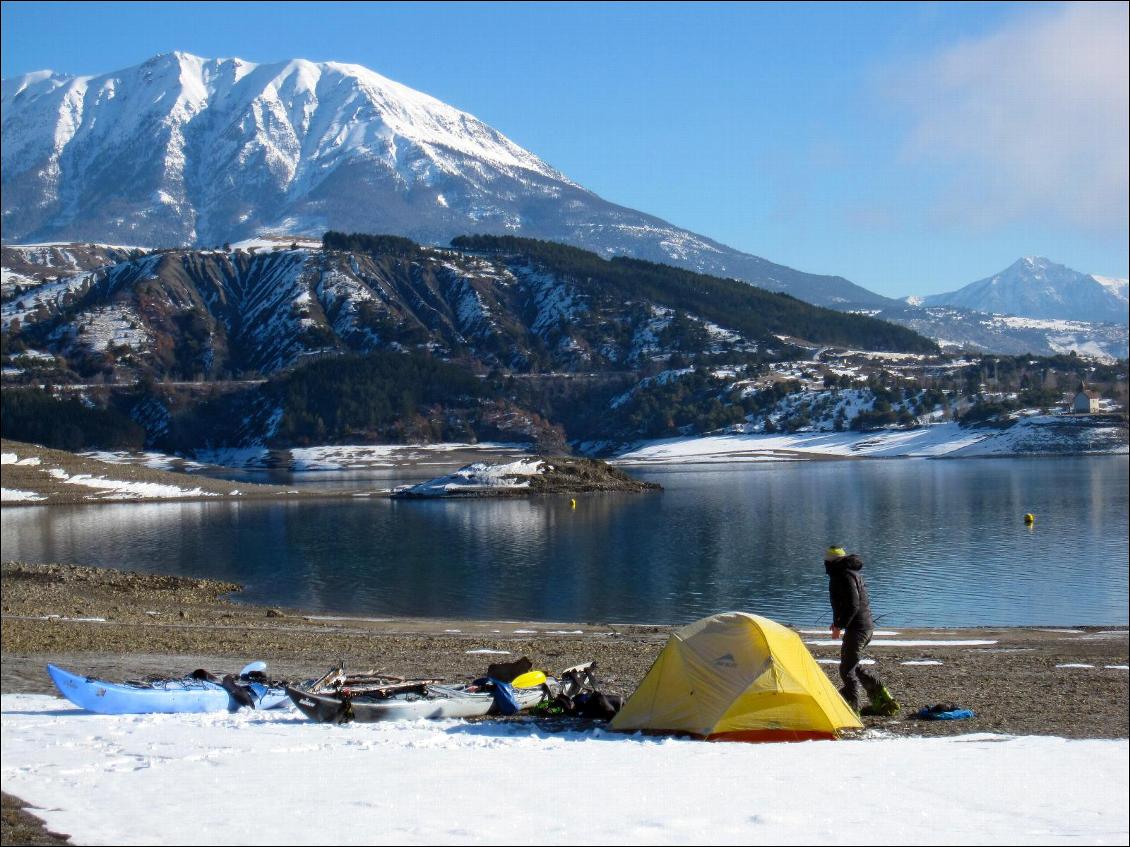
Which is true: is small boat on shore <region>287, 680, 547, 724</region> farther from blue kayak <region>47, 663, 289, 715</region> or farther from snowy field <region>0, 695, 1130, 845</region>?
blue kayak <region>47, 663, 289, 715</region>

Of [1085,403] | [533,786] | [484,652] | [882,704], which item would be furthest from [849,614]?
[1085,403]

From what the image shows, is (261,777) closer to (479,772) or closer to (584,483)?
(479,772)

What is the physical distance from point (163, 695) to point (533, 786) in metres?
7.41

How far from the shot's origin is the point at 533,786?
12836mm

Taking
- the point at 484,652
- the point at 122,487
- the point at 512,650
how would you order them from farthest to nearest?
the point at 122,487
the point at 512,650
the point at 484,652

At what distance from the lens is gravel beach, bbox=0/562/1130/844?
733 inches

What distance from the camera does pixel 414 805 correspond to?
12102mm

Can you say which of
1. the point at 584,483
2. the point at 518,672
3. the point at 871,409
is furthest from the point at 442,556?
the point at 871,409

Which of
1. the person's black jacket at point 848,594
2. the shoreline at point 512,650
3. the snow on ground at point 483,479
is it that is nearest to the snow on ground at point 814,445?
the snow on ground at point 483,479

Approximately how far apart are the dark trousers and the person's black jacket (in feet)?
0.48

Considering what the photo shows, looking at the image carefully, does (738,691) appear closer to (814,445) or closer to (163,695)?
(163,695)

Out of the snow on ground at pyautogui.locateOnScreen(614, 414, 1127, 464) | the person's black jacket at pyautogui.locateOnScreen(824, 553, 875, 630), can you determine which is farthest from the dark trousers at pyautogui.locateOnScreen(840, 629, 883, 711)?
the snow on ground at pyautogui.locateOnScreen(614, 414, 1127, 464)

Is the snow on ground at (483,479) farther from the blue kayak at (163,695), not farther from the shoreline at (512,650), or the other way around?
the blue kayak at (163,695)

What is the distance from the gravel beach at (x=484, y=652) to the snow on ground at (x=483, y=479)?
2371 inches
